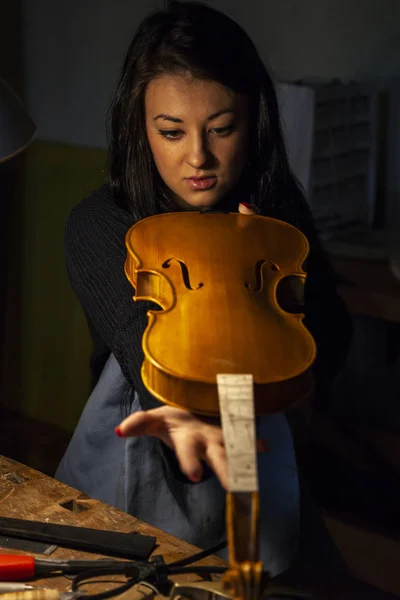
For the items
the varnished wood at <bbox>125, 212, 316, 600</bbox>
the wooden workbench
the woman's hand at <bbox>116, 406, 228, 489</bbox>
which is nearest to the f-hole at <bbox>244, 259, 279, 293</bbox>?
the varnished wood at <bbox>125, 212, 316, 600</bbox>

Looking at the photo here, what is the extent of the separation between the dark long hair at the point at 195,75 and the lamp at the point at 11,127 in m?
0.08

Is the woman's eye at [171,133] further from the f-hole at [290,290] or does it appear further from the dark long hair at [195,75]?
the f-hole at [290,290]

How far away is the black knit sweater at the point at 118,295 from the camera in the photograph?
62 cm

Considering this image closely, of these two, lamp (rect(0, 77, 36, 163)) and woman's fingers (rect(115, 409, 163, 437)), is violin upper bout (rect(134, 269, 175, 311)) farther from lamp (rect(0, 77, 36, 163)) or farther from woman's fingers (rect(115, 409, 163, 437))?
lamp (rect(0, 77, 36, 163))

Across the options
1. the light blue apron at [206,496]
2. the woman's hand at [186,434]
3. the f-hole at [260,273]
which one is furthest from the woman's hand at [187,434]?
the light blue apron at [206,496]

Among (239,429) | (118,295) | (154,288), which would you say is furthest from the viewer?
(118,295)

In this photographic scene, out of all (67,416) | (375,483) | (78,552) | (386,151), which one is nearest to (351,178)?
(386,151)

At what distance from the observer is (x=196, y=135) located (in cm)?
68

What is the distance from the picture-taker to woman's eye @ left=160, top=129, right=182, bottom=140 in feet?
2.26

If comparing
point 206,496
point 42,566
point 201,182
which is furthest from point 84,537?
point 201,182

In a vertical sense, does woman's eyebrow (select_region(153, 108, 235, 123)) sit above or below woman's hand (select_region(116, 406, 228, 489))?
above

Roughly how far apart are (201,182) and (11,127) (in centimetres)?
17

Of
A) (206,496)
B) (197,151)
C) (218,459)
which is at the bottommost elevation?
(206,496)

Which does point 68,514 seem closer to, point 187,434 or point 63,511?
point 63,511
